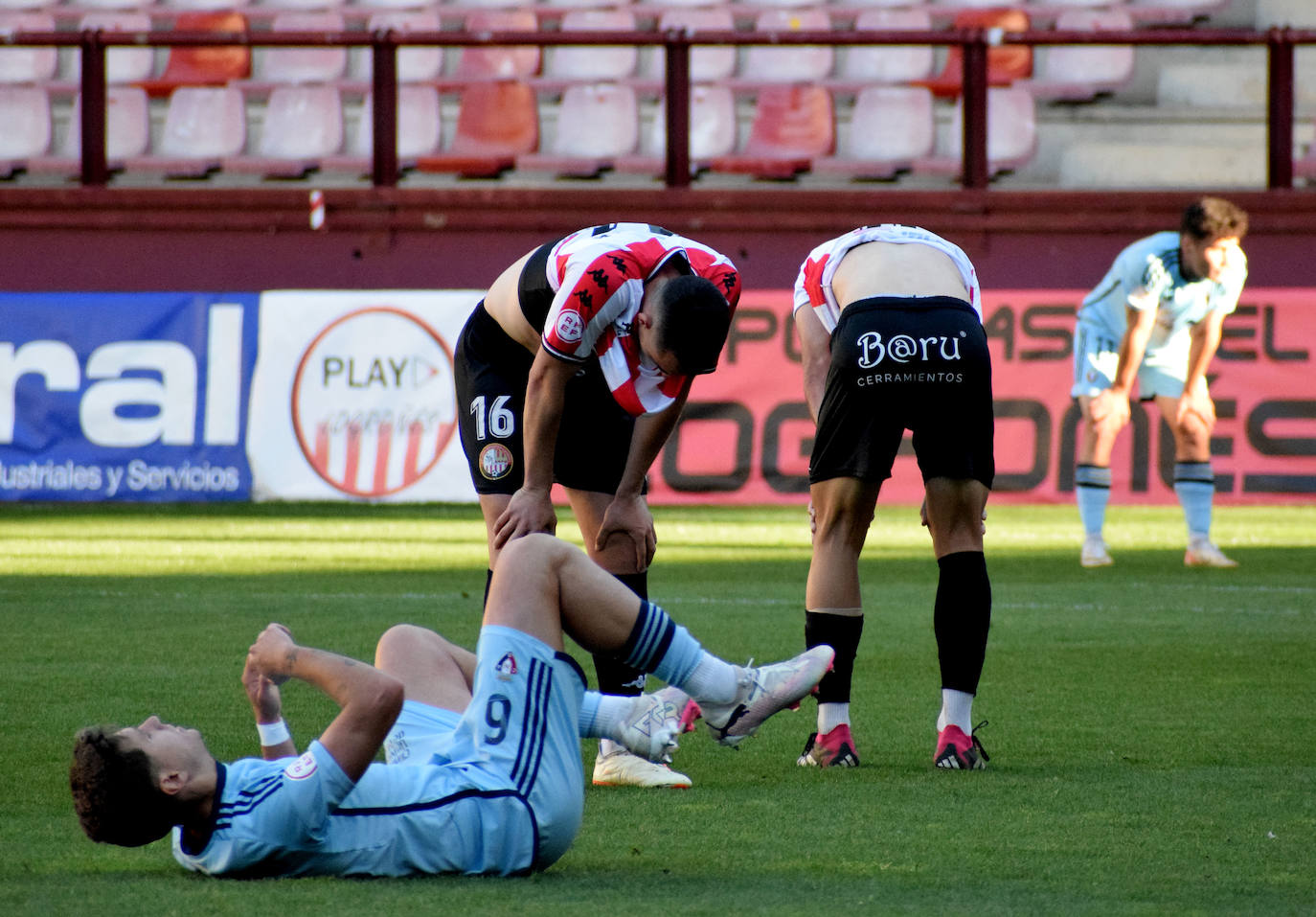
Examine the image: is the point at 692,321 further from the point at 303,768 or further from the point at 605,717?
the point at 303,768

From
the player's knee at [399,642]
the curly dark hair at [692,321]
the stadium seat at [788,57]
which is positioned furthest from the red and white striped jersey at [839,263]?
the stadium seat at [788,57]

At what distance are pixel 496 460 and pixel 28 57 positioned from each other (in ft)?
50.1

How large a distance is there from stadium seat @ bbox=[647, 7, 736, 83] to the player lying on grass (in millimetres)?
14429

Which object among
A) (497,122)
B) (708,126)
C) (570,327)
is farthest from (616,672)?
(497,122)

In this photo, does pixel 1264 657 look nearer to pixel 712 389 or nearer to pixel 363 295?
pixel 712 389

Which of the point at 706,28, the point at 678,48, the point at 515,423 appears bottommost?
the point at 515,423

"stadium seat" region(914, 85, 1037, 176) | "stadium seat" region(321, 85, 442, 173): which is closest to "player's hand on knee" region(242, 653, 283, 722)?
"stadium seat" region(914, 85, 1037, 176)

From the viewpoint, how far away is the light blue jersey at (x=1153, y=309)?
9977mm

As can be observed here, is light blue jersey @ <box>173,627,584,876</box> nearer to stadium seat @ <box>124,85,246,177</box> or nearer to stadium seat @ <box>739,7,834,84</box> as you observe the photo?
→ stadium seat @ <box>124,85,246,177</box>

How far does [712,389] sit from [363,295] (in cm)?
270

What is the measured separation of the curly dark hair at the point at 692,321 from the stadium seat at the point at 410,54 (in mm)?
13891

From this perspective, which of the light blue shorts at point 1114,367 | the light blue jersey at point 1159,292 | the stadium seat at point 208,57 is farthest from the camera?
the stadium seat at point 208,57

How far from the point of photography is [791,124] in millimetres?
17188

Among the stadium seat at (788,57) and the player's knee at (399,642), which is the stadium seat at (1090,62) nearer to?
the stadium seat at (788,57)
